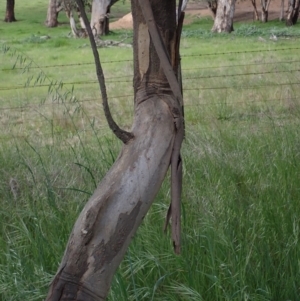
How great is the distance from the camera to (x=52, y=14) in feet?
86.8

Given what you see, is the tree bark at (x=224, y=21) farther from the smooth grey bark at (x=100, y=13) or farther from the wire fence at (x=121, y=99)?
the wire fence at (x=121, y=99)

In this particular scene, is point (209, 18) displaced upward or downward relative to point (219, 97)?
downward

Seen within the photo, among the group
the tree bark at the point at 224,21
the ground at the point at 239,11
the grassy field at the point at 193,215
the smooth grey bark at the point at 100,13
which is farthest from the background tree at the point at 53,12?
the grassy field at the point at 193,215

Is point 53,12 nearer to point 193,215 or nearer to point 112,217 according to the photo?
point 193,215

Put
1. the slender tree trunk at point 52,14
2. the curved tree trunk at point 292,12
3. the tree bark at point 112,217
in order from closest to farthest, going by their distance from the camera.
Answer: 1. the tree bark at point 112,217
2. the curved tree trunk at point 292,12
3. the slender tree trunk at point 52,14

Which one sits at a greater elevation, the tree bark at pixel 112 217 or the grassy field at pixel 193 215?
the tree bark at pixel 112 217

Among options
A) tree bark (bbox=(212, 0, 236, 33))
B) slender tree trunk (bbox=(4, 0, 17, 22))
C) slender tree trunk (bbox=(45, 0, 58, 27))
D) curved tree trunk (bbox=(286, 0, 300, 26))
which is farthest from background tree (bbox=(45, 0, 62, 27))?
curved tree trunk (bbox=(286, 0, 300, 26))

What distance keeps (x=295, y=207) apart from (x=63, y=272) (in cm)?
212

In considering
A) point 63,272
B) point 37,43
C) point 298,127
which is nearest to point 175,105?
point 63,272

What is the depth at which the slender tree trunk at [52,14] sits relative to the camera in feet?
85.7

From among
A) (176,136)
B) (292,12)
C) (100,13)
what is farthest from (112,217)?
(292,12)

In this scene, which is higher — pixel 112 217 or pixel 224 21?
pixel 112 217

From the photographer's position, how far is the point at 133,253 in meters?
3.22

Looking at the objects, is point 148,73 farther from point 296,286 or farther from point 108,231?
point 296,286
